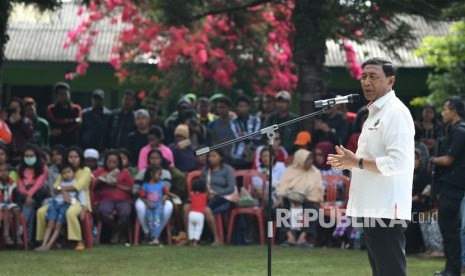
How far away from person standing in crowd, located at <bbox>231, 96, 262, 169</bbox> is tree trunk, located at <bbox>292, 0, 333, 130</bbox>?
786mm

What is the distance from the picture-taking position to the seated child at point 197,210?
13.9m

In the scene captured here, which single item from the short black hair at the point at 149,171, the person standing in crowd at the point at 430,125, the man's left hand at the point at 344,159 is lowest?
the man's left hand at the point at 344,159

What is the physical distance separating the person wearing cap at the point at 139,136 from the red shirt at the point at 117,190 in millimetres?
1070

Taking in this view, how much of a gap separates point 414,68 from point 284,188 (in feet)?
33.3

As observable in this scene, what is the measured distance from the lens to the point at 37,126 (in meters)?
16.2

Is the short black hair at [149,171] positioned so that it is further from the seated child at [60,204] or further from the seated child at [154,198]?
the seated child at [60,204]

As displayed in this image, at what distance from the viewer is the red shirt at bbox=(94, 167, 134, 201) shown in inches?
561

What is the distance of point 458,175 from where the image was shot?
34.7ft

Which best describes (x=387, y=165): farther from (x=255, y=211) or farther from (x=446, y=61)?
(x=446, y=61)

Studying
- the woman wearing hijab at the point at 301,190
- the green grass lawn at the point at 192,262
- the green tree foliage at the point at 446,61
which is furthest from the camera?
the green tree foliage at the point at 446,61

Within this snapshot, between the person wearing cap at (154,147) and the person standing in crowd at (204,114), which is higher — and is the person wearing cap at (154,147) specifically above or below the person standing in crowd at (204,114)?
below

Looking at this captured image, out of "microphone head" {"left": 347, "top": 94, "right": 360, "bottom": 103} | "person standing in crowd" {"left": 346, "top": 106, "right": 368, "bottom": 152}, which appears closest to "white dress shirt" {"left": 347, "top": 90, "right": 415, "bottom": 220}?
"microphone head" {"left": 347, "top": 94, "right": 360, "bottom": 103}

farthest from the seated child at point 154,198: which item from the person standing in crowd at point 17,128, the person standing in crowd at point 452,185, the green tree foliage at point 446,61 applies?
the green tree foliage at point 446,61

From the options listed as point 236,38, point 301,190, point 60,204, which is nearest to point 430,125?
point 301,190
